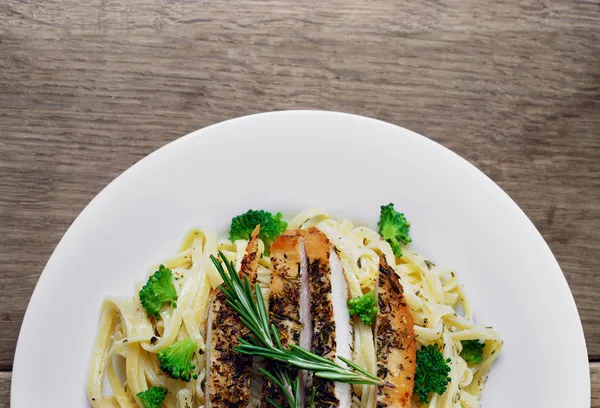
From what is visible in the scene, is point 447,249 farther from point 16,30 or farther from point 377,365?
point 16,30

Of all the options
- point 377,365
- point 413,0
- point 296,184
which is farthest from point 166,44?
point 377,365

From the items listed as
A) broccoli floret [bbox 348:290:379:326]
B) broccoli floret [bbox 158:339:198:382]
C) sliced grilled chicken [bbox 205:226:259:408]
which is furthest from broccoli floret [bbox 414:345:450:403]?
broccoli floret [bbox 158:339:198:382]

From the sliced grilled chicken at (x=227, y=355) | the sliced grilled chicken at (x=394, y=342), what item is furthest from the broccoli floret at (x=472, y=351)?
the sliced grilled chicken at (x=227, y=355)

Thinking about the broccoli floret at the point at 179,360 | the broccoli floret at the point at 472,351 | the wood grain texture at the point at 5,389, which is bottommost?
the wood grain texture at the point at 5,389

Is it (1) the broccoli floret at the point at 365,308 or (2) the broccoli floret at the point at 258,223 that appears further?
(2) the broccoli floret at the point at 258,223

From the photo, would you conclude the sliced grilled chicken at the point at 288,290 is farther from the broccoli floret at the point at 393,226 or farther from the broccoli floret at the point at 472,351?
the broccoli floret at the point at 472,351

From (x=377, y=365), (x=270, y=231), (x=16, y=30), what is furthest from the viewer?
(x=16, y=30)

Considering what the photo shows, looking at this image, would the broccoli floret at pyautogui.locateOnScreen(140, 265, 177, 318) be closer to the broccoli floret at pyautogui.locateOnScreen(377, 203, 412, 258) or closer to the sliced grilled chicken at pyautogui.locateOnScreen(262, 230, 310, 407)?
the sliced grilled chicken at pyautogui.locateOnScreen(262, 230, 310, 407)
